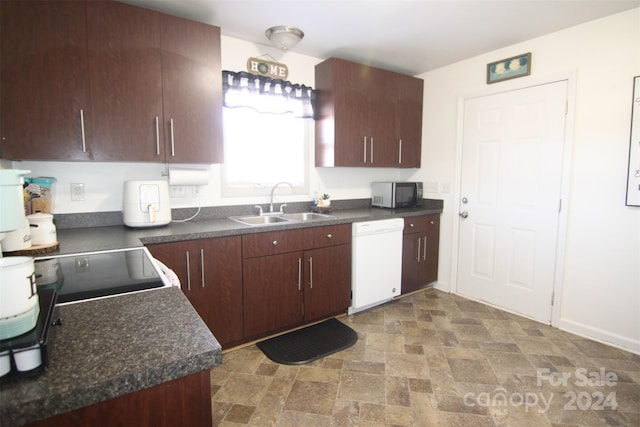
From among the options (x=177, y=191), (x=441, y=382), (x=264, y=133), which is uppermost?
(x=264, y=133)

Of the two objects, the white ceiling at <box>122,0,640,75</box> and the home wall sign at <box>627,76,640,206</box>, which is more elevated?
the white ceiling at <box>122,0,640,75</box>

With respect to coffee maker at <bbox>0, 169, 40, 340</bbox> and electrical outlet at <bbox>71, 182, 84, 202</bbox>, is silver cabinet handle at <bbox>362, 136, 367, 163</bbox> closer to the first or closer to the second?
electrical outlet at <bbox>71, 182, 84, 202</bbox>

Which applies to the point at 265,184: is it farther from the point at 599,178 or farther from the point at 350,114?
the point at 599,178

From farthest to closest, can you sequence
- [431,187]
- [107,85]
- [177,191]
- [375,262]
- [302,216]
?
[431,187] < [302,216] < [375,262] < [177,191] < [107,85]

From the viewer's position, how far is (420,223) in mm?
3252

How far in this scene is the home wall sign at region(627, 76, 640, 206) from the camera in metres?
2.16

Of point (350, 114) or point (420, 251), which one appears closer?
point (350, 114)

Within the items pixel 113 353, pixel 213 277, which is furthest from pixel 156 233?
pixel 113 353

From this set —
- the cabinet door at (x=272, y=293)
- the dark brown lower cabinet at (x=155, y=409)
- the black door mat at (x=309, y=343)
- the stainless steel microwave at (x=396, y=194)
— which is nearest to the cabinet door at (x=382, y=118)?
the stainless steel microwave at (x=396, y=194)

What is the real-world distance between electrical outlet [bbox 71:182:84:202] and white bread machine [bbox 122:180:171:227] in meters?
0.32

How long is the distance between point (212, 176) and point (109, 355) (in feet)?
6.87

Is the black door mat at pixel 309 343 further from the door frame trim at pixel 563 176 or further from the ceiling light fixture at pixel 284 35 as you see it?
the ceiling light fixture at pixel 284 35

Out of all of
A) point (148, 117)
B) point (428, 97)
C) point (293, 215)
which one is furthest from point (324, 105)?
point (148, 117)

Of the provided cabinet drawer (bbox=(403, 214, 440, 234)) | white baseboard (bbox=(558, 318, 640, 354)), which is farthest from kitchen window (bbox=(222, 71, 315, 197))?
white baseboard (bbox=(558, 318, 640, 354))
